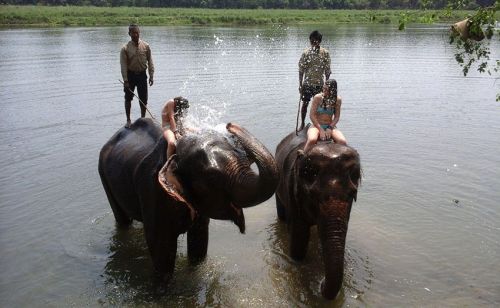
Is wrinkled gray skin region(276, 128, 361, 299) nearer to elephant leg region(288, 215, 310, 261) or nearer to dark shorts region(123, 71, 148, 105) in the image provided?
elephant leg region(288, 215, 310, 261)

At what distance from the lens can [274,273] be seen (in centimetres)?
702

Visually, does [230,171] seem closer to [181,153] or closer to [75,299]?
[181,153]

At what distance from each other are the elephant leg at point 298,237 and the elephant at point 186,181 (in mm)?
1121

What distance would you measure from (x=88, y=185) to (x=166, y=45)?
24.3 meters

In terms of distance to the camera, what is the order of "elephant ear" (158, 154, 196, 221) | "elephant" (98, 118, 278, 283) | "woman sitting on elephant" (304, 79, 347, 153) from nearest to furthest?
"elephant" (98, 118, 278, 283) < "elephant ear" (158, 154, 196, 221) < "woman sitting on elephant" (304, 79, 347, 153)

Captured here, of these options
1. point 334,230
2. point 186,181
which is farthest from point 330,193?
point 186,181

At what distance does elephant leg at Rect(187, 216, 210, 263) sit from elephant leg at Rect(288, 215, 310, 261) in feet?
3.55

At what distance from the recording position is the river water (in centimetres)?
670

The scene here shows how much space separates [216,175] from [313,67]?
6.20m

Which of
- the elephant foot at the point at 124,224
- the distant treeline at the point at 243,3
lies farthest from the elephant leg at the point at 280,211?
the distant treeline at the point at 243,3

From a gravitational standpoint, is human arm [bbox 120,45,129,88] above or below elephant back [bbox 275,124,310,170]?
above

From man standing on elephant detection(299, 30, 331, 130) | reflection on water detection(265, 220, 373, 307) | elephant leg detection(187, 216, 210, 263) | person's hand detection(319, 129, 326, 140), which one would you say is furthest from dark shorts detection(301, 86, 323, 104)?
elephant leg detection(187, 216, 210, 263)

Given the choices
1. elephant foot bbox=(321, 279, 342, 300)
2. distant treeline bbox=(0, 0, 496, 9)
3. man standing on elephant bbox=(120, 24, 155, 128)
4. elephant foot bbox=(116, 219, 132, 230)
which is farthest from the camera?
distant treeline bbox=(0, 0, 496, 9)

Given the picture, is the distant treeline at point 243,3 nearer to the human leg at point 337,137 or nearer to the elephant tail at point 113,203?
the elephant tail at point 113,203
